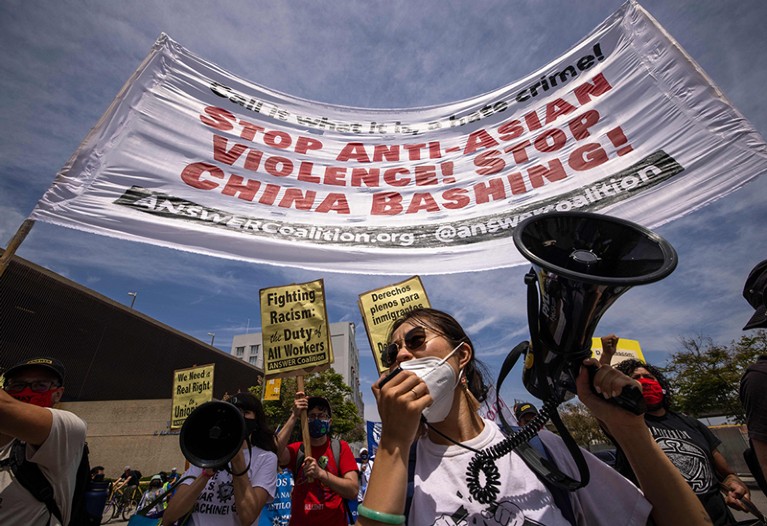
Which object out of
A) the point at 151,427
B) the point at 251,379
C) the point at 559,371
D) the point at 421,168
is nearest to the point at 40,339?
the point at 151,427

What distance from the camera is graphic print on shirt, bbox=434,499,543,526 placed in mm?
1240

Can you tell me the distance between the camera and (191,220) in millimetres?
2775

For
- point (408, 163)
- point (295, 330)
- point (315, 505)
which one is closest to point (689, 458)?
point (315, 505)

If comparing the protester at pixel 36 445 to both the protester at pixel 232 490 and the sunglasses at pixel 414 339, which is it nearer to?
the protester at pixel 232 490

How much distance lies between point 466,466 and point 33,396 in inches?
109

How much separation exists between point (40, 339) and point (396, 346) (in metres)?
29.1

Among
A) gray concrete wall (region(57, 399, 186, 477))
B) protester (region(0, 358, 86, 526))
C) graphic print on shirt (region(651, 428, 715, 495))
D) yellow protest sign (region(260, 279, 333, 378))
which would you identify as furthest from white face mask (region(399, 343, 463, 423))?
gray concrete wall (region(57, 399, 186, 477))

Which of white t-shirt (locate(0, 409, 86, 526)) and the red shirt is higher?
white t-shirt (locate(0, 409, 86, 526))

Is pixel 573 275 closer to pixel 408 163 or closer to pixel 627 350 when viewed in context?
pixel 408 163

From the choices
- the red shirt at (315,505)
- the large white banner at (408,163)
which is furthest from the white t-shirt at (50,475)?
the red shirt at (315,505)

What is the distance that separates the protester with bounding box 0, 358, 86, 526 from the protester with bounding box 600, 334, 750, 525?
3.19 meters

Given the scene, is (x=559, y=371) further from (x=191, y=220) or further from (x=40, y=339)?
(x=40, y=339)

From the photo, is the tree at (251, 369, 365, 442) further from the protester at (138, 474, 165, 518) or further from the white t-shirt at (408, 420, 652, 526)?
the white t-shirt at (408, 420, 652, 526)

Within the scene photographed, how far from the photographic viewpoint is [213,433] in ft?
8.25
